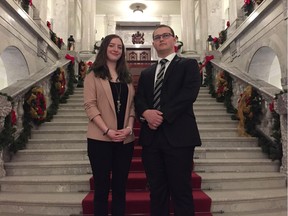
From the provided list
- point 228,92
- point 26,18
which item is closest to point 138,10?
point 26,18

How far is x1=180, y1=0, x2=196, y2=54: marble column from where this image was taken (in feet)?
51.7

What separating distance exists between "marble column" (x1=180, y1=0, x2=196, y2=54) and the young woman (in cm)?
1358

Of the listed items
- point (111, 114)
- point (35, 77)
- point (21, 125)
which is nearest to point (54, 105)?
point (35, 77)

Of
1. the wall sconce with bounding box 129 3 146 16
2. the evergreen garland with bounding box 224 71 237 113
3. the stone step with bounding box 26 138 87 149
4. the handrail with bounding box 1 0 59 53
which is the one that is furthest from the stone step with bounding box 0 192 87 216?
the wall sconce with bounding box 129 3 146 16

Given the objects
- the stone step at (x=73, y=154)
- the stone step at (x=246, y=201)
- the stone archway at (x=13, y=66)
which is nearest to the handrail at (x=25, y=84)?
the stone step at (x=73, y=154)

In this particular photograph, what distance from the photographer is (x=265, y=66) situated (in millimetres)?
9820

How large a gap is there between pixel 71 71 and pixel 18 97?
11.5ft

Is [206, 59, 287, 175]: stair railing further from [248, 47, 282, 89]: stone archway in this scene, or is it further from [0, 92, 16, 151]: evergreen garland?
[0, 92, 16, 151]: evergreen garland

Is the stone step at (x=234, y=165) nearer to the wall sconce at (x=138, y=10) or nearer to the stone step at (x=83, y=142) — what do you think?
the stone step at (x=83, y=142)

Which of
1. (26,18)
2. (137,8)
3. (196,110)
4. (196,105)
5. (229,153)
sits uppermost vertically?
(137,8)

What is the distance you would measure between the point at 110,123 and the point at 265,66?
28.7 feet

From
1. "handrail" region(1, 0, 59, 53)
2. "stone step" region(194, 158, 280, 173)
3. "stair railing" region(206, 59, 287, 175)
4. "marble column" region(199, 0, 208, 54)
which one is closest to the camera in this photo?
"stair railing" region(206, 59, 287, 175)

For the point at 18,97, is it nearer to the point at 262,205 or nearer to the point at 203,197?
the point at 203,197

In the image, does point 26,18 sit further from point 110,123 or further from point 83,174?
point 110,123
